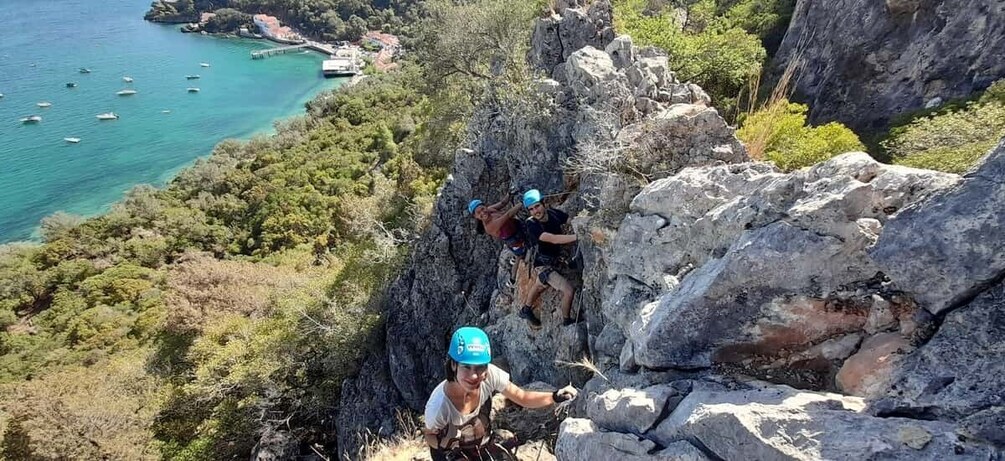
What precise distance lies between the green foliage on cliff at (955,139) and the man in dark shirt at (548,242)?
4.75 m

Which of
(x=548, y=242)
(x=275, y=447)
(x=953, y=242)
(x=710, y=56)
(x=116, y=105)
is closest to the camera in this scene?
(x=953, y=242)

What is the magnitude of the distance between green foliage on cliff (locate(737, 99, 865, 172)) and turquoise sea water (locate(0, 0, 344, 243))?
63207 mm

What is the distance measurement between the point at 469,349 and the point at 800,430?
3005 mm

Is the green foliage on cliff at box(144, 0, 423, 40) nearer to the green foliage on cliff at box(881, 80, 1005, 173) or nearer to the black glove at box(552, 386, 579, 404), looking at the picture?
the green foliage on cliff at box(881, 80, 1005, 173)

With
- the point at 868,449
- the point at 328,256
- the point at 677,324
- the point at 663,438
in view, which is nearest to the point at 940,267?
the point at 868,449

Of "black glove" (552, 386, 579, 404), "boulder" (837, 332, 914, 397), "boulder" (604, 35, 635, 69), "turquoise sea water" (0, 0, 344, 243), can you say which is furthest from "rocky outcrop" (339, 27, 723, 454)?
"turquoise sea water" (0, 0, 344, 243)

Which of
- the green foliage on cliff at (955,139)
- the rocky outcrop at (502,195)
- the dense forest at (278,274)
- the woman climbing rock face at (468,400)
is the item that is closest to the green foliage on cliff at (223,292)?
the dense forest at (278,274)

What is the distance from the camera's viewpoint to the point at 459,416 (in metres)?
5.54

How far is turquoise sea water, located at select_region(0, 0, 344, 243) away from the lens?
57.2 m

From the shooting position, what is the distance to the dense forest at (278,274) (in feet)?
35.7

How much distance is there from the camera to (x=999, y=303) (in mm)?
3174

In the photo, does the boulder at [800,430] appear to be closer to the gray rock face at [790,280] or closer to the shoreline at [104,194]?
the gray rock face at [790,280]

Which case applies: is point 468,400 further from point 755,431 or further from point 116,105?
point 116,105

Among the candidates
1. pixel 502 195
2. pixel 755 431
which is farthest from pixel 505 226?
pixel 755 431
